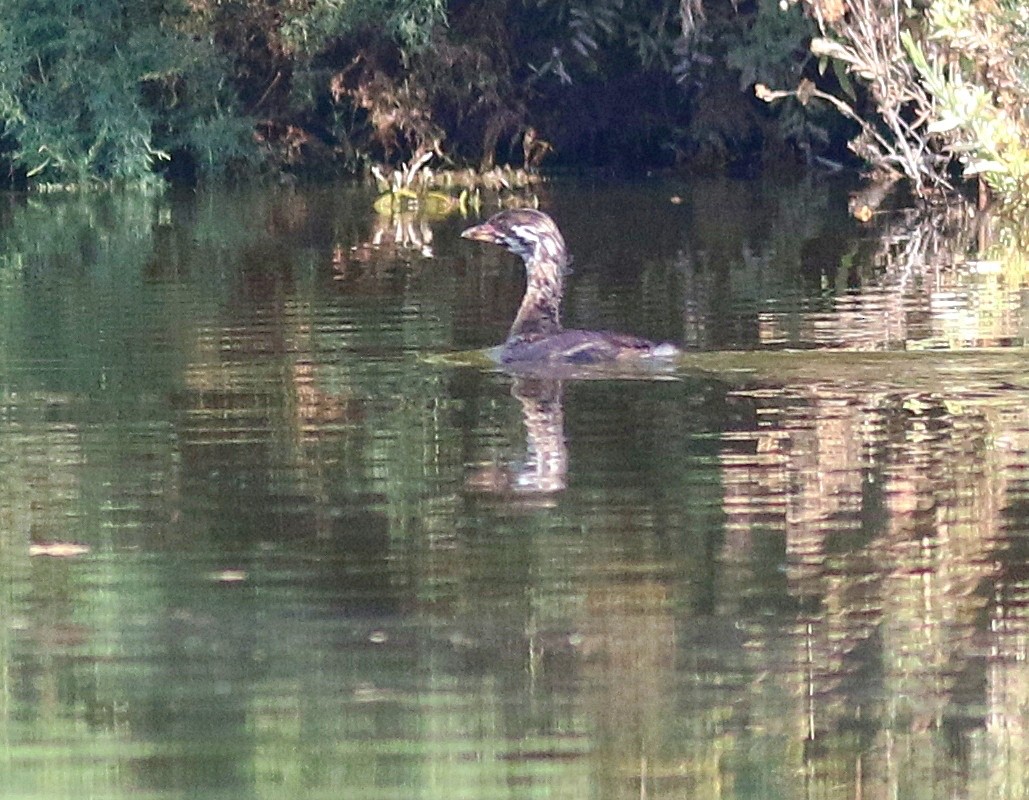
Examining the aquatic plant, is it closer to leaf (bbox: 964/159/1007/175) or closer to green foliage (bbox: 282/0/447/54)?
leaf (bbox: 964/159/1007/175)

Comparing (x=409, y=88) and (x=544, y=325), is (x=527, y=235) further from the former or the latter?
(x=409, y=88)

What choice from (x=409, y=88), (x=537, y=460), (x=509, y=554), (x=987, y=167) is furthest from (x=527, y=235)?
(x=409, y=88)

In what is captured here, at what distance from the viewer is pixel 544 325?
42.4ft

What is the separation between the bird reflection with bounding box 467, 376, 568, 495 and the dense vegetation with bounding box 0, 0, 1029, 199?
1687cm

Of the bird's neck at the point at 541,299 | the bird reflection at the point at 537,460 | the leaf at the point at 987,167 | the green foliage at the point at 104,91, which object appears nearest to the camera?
the bird reflection at the point at 537,460

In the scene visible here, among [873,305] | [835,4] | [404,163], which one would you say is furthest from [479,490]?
Answer: [404,163]

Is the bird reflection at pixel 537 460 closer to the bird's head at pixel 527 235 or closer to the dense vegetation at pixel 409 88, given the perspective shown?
the bird's head at pixel 527 235

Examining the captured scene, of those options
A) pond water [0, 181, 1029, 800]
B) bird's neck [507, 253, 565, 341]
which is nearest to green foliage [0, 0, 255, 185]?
pond water [0, 181, 1029, 800]

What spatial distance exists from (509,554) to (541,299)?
5054 mm

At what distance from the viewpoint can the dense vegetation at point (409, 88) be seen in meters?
29.8

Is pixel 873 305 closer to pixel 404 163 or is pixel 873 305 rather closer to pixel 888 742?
pixel 888 742

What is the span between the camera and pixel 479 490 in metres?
9.33

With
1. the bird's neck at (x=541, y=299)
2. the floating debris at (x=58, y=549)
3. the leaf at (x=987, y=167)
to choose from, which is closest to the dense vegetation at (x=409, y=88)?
the leaf at (x=987, y=167)

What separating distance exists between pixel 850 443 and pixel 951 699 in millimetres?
3674
